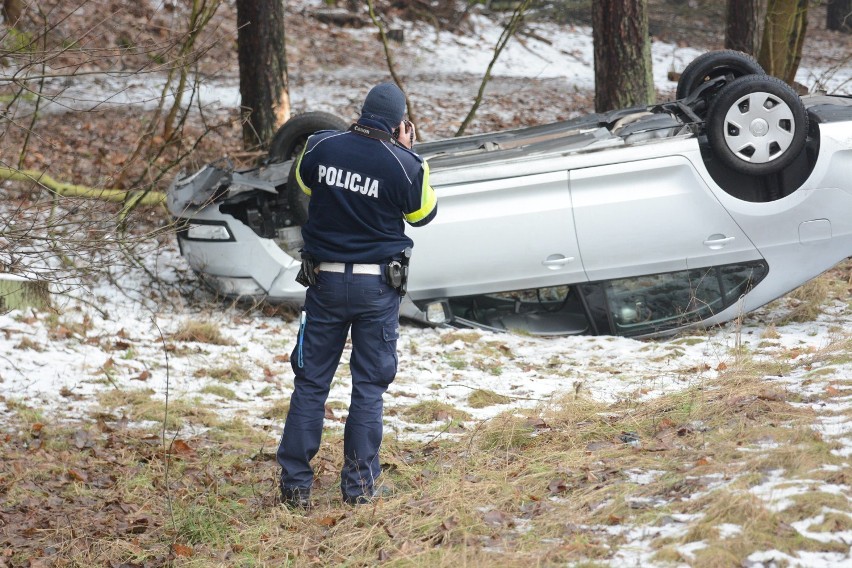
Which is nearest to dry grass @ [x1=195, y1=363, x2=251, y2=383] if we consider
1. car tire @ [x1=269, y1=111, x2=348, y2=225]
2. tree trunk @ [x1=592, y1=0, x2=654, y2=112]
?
car tire @ [x1=269, y1=111, x2=348, y2=225]

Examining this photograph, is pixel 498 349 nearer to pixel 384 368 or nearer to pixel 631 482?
pixel 384 368

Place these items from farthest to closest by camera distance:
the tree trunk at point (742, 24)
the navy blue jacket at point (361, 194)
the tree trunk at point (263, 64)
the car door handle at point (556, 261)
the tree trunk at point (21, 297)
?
the tree trunk at point (742, 24)
the tree trunk at point (263, 64)
the car door handle at point (556, 261)
the tree trunk at point (21, 297)
the navy blue jacket at point (361, 194)

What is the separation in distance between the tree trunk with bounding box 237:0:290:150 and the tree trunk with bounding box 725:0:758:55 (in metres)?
5.56

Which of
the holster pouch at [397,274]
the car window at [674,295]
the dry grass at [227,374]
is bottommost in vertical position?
the dry grass at [227,374]

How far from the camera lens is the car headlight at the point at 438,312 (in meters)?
7.41

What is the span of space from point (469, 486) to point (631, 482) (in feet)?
2.35

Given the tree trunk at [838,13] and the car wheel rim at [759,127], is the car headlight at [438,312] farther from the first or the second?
the tree trunk at [838,13]

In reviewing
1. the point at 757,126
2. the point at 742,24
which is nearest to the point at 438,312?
the point at 757,126

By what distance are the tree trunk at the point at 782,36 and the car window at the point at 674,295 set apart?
15.1 ft

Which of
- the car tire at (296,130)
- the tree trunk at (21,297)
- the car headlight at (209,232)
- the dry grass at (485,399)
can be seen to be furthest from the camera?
the car tire at (296,130)

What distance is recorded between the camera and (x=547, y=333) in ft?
24.4

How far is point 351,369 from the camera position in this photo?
4562mm

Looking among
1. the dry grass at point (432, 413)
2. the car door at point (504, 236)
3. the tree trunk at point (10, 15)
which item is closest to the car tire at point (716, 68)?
the car door at point (504, 236)

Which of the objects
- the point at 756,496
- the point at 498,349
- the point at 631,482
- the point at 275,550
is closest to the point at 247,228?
the point at 498,349
